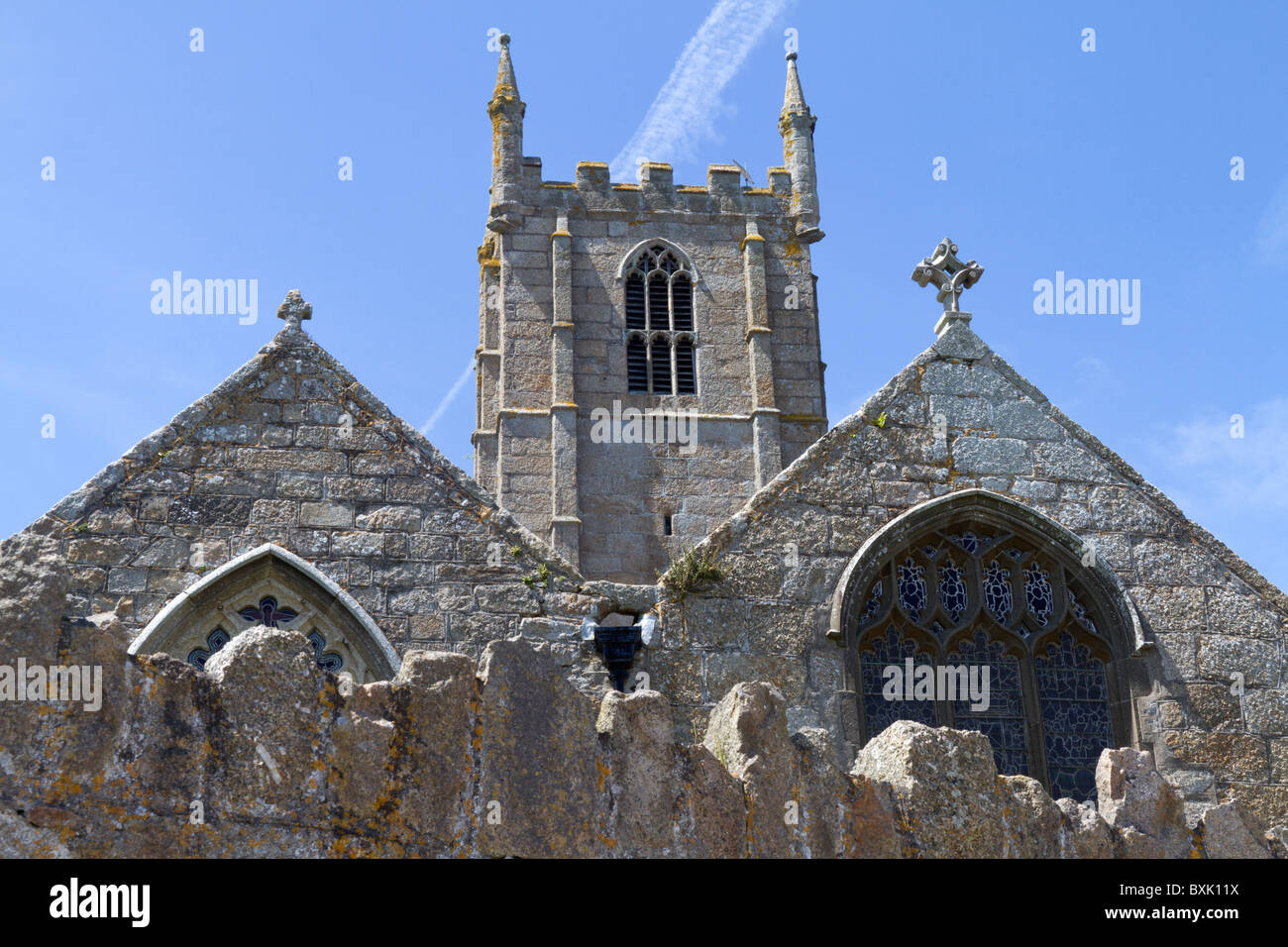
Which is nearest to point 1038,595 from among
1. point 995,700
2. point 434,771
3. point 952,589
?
point 952,589

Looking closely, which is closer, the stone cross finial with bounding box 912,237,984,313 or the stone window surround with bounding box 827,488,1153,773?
the stone window surround with bounding box 827,488,1153,773

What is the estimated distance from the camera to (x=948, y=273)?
11.2 meters

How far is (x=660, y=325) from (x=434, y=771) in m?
29.7

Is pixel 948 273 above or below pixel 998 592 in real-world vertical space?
above

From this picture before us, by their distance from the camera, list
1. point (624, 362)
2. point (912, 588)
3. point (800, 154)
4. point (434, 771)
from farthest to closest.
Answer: point (800, 154)
point (624, 362)
point (912, 588)
point (434, 771)

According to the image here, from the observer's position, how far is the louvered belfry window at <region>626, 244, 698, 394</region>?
33.2 m

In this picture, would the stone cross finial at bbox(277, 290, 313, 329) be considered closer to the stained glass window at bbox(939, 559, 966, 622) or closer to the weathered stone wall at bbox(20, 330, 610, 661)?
the weathered stone wall at bbox(20, 330, 610, 661)

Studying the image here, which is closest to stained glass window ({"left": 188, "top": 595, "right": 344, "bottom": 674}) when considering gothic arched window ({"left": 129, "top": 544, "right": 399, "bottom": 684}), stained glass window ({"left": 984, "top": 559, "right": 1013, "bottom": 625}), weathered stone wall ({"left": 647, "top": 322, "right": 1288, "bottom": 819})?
gothic arched window ({"left": 129, "top": 544, "right": 399, "bottom": 684})

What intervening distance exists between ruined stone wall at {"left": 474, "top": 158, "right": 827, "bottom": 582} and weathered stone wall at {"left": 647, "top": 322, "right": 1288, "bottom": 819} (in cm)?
2041

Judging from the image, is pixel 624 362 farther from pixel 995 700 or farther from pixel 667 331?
pixel 995 700

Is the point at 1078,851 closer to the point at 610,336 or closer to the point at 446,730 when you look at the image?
the point at 446,730

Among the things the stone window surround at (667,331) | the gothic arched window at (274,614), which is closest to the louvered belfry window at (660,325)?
the stone window surround at (667,331)

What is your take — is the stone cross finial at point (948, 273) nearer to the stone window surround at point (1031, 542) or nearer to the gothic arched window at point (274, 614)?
the stone window surround at point (1031, 542)

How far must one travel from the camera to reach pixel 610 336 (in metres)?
33.4
